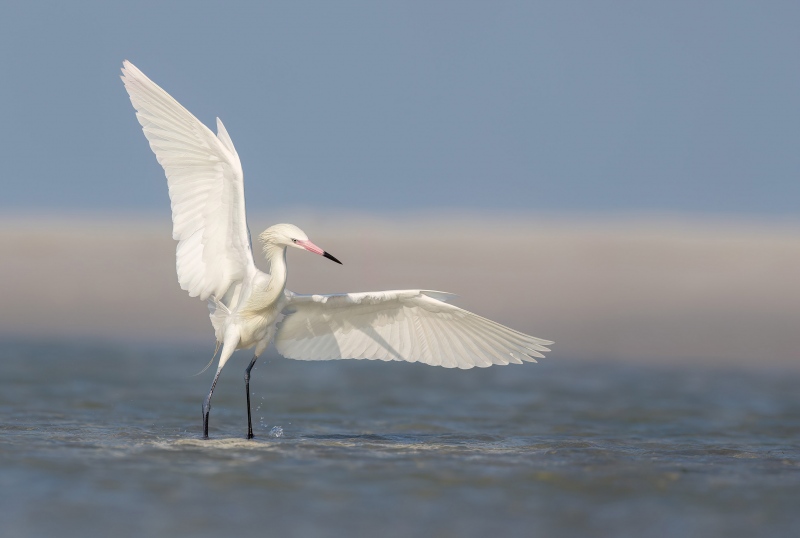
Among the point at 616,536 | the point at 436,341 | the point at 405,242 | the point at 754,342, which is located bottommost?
the point at 616,536

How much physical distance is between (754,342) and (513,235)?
9640 mm

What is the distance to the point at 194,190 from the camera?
9.70m

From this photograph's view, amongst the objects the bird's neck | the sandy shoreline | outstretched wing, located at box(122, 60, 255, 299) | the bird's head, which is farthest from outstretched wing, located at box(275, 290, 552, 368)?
the sandy shoreline

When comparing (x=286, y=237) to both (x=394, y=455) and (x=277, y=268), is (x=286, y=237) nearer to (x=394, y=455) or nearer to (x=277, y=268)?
(x=277, y=268)

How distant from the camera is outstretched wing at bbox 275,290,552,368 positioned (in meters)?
10.3

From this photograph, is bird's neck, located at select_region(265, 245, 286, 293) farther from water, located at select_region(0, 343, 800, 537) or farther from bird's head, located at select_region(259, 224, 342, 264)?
water, located at select_region(0, 343, 800, 537)

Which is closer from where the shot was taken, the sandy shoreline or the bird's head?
the bird's head

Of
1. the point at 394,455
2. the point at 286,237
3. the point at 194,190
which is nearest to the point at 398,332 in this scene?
the point at 394,455

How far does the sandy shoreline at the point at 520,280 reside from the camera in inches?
786

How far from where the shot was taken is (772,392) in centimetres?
1508

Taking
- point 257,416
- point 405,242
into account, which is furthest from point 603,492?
point 405,242

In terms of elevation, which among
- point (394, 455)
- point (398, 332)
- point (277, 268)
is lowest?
point (394, 455)

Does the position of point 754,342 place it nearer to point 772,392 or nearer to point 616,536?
point 772,392

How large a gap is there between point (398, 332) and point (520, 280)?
13.0 metres
